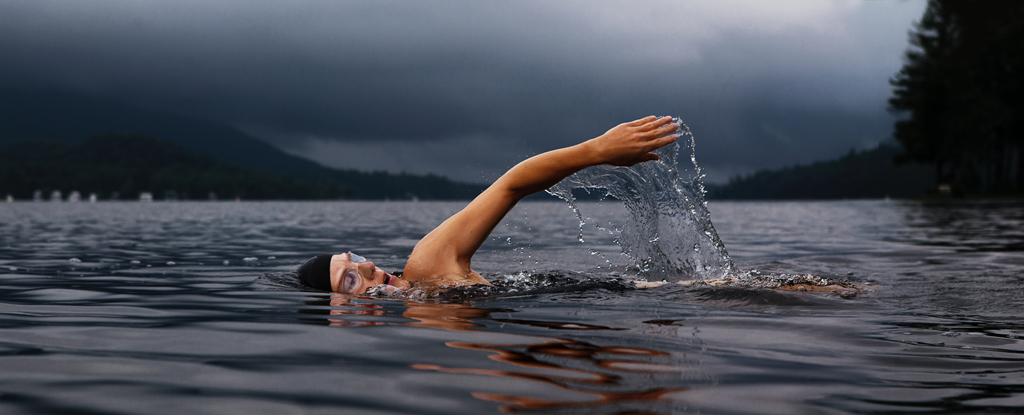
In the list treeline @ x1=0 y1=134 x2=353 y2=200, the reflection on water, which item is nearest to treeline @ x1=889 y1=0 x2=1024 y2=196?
the reflection on water

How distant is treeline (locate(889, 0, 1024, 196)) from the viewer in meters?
59.9

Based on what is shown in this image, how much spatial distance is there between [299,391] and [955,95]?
73.8 meters

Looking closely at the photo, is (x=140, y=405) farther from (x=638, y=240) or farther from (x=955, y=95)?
(x=955, y=95)

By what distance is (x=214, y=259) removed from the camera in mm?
10430

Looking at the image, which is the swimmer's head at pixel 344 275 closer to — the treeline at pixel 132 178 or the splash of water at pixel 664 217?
the splash of water at pixel 664 217

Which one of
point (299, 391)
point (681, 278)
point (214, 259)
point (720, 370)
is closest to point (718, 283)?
point (681, 278)

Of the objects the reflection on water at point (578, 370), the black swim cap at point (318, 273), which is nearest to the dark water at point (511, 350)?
the reflection on water at point (578, 370)

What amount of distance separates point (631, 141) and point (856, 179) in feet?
550

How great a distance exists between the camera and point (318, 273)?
21.0ft

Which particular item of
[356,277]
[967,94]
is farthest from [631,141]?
[967,94]

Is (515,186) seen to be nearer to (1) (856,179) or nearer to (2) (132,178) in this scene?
(1) (856,179)

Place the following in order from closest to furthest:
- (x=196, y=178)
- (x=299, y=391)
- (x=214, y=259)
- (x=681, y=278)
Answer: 1. (x=299, y=391)
2. (x=681, y=278)
3. (x=214, y=259)
4. (x=196, y=178)

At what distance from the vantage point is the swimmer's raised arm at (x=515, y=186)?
16.8 ft

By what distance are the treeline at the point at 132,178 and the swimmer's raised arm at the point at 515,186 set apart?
173 meters
